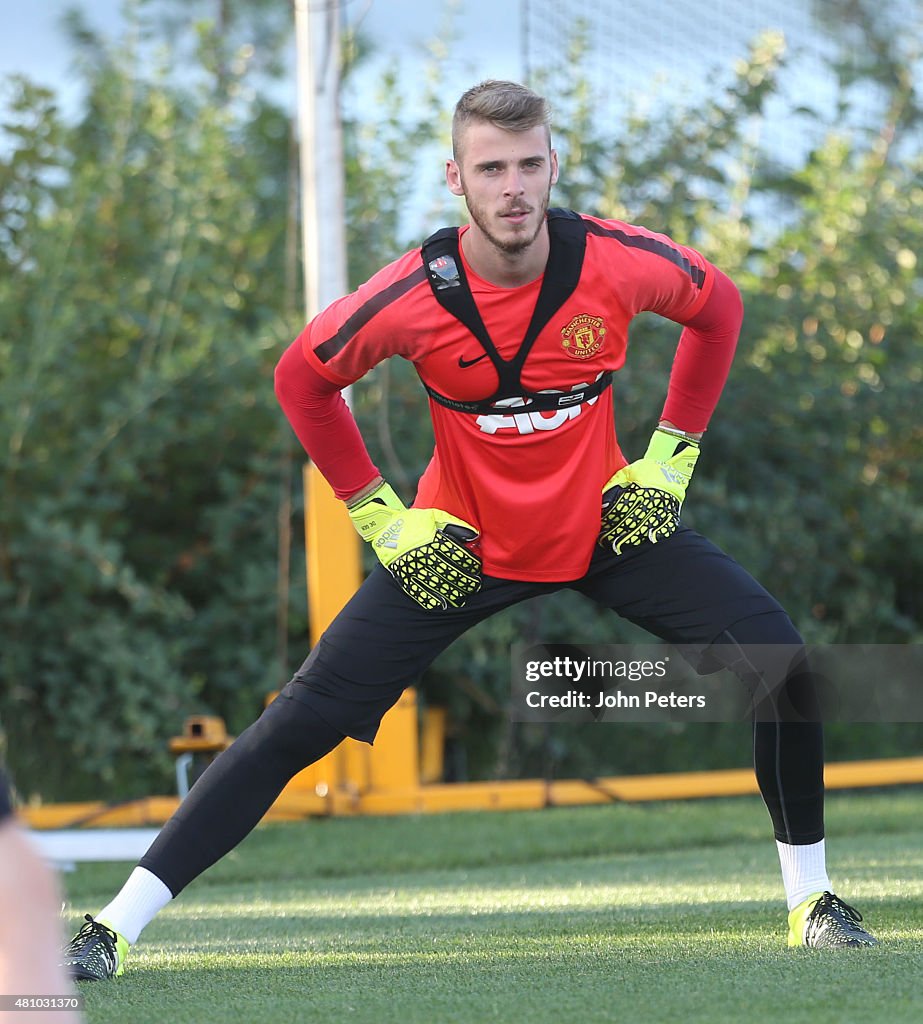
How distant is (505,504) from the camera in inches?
147

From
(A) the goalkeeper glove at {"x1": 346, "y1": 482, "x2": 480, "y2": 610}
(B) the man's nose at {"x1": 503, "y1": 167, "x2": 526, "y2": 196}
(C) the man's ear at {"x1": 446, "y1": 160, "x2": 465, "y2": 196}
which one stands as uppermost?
(C) the man's ear at {"x1": 446, "y1": 160, "x2": 465, "y2": 196}

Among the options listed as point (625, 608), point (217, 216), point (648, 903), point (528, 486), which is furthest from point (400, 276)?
point (217, 216)

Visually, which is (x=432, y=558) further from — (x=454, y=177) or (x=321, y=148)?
(x=321, y=148)

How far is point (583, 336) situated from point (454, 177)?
0.49 metres

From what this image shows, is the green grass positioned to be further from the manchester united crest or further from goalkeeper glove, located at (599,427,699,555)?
the manchester united crest

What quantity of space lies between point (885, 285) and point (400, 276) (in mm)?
6580

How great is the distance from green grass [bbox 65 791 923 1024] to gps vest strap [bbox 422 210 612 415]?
1254mm

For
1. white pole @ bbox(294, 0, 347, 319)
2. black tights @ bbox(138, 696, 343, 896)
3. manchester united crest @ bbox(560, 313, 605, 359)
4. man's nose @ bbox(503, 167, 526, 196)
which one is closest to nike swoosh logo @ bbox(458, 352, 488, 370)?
manchester united crest @ bbox(560, 313, 605, 359)

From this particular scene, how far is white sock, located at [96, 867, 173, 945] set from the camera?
3.57 m

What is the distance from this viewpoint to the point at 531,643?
8.53 metres

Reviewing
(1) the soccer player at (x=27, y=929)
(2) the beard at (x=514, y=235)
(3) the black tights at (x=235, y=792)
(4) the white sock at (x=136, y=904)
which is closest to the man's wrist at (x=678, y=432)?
(2) the beard at (x=514, y=235)

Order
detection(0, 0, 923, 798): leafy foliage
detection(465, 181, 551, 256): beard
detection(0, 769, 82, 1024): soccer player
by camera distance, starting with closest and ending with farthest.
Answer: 1. detection(0, 769, 82, 1024): soccer player
2. detection(465, 181, 551, 256): beard
3. detection(0, 0, 923, 798): leafy foliage

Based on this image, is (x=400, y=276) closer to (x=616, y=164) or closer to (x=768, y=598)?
(x=768, y=598)
